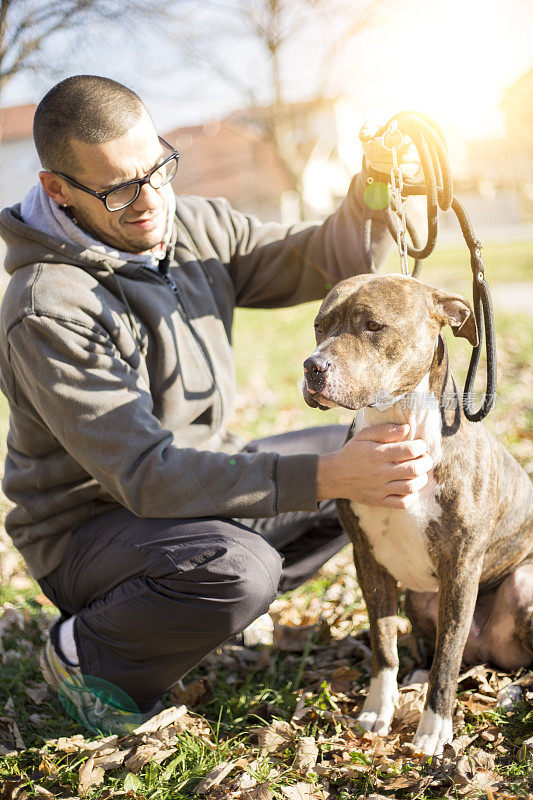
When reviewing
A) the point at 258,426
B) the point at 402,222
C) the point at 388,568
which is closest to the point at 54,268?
the point at 402,222

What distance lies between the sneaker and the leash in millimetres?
1682

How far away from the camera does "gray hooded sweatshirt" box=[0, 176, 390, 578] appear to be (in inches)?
103

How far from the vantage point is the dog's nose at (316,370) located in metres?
2.14

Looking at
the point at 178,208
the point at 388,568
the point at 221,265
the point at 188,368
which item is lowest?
the point at 388,568

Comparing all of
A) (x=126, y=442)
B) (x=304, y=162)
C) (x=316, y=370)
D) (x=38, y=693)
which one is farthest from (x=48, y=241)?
(x=304, y=162)

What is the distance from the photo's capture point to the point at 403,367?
2283mm

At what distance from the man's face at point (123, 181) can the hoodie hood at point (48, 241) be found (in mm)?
53

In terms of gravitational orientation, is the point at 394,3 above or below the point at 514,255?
above

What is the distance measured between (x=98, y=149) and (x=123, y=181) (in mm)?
143

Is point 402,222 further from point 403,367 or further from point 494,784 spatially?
point 494,784

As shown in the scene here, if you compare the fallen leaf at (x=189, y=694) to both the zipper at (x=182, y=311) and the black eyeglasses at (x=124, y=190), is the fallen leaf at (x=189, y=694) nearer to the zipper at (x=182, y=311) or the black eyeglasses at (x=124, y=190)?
the zipper at (x=182, y=311)

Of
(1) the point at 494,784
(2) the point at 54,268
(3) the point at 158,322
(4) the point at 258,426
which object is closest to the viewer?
(1) the point at 494,784

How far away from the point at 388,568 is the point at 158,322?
1315 mm

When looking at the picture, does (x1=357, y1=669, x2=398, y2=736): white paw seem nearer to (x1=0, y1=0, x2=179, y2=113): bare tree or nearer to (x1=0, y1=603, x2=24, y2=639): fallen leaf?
(x1=0, y1=603, x2=24, y2=639): fallen leaf
